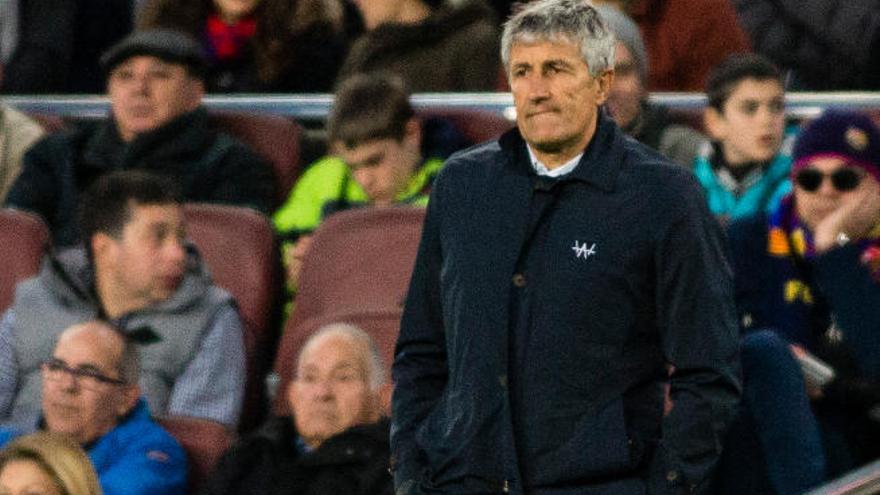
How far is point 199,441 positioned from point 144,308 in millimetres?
639

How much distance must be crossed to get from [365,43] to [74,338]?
81.1 inches

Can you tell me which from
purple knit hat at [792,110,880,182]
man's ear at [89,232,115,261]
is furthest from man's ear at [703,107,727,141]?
man's ear at [89,232,115,261]

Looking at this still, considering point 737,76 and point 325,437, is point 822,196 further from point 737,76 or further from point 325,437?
point 325,437

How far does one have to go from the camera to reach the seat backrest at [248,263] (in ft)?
19.9

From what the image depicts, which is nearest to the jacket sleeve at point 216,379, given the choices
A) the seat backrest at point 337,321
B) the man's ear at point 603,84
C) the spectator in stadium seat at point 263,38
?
the seat backrest at point 337,321

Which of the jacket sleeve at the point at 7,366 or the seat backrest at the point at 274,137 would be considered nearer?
the jacket sleeve at the point at 7,366

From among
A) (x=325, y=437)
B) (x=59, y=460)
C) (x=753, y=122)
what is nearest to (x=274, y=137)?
(x=753, y=122)

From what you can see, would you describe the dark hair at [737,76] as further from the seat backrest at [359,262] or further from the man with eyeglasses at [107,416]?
the man with eyeglasses at [107,416]

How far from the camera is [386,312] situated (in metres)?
5.67

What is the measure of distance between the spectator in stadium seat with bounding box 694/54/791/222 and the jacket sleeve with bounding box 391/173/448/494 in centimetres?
248

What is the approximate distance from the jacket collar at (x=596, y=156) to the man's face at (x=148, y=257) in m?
2.37

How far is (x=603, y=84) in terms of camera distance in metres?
3.60

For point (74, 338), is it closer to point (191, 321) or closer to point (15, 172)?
point (191, 321)

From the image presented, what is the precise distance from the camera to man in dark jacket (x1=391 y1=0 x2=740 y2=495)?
11.4ft
